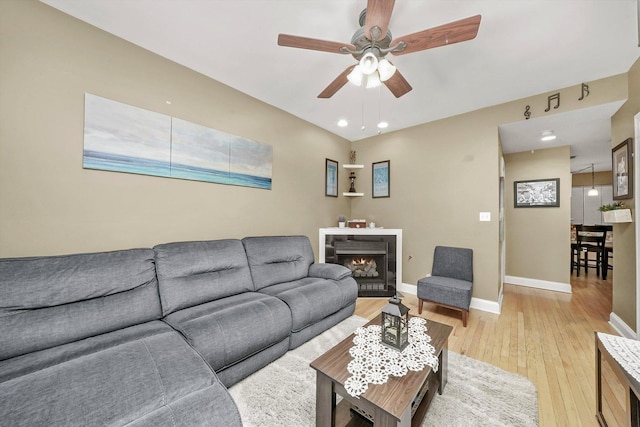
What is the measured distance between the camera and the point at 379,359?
1.32 meters

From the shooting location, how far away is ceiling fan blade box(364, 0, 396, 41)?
130cm

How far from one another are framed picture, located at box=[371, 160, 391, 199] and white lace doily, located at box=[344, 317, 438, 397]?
2.87 meters

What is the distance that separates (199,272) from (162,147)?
1237mm

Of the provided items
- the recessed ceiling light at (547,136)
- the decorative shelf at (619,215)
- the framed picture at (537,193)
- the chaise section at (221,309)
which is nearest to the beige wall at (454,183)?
the framed picture at (537,193)

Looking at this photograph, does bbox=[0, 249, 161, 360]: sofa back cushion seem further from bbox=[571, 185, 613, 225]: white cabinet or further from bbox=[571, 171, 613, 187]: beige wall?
bbox=[571, 185, 613, 225]: white cabinet

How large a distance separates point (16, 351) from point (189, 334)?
0.82 meters

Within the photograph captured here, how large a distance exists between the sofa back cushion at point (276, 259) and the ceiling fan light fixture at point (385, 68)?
6.47 feet

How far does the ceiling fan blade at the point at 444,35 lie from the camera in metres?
1.36

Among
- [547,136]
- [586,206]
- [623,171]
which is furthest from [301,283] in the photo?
[586,206]

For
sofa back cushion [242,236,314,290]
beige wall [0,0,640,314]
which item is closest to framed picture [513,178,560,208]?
beige wall [0,0,640,314]

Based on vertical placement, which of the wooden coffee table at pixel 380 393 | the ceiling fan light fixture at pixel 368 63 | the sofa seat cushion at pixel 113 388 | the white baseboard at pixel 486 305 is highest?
the ceiling fan light fixture at pixel 368 63

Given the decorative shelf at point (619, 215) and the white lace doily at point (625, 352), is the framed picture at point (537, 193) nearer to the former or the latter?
the decorative shelf at point (619, 215)

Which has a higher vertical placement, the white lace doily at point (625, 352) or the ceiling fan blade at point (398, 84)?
the ceiling fan blade at point (398, 84)

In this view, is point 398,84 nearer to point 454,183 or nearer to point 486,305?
point 454,183
